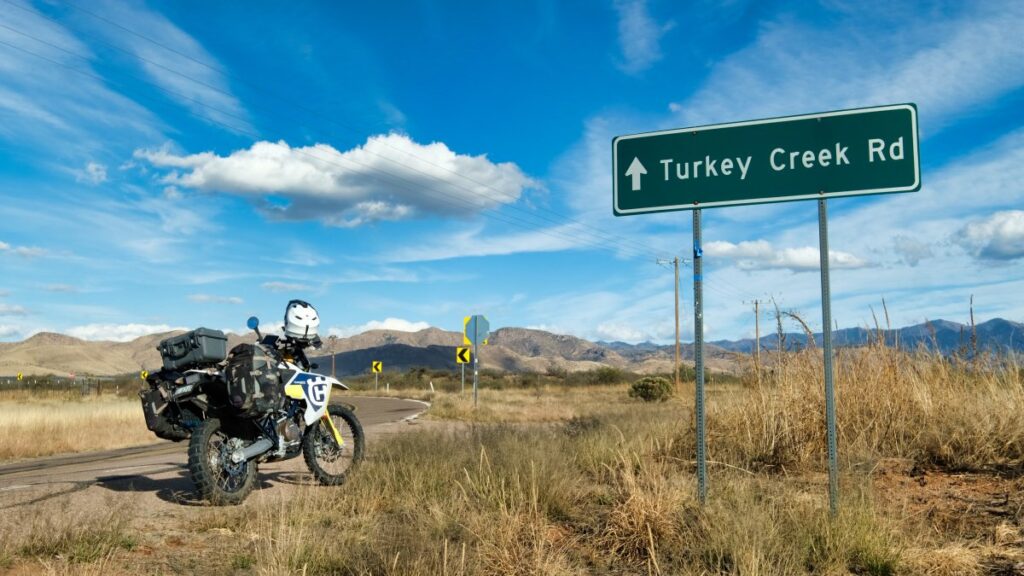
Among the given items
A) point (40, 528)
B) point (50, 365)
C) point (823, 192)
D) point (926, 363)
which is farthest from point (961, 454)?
point (50, 365)

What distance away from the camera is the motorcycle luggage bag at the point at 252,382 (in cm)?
744

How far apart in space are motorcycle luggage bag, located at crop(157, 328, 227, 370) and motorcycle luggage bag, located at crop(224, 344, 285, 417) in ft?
0.63

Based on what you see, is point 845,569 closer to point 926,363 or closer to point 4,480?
point 926,363

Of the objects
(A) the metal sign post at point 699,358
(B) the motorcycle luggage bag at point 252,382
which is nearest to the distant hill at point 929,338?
(A) the metal sign post at point 699,358

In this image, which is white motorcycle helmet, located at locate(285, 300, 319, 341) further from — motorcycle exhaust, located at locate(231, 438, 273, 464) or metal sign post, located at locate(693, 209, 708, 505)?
metal sign post, located at locate(693, 209, 708, 505)

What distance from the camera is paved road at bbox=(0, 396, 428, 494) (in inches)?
345

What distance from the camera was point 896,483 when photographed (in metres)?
7.04

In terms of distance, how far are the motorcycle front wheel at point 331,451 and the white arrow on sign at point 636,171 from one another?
4.19 metres

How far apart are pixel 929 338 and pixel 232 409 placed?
28.4ft

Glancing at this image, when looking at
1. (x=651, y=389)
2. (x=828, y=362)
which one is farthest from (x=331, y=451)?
(x=651, y=389)

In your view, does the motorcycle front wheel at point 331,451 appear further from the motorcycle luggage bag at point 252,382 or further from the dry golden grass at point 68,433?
the dry golden grass at point 68,433

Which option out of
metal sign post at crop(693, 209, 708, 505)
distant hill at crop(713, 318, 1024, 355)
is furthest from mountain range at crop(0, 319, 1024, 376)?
metal sign post at crop(693, 209, 708, 505)

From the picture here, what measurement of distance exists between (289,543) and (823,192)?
15.2 ft

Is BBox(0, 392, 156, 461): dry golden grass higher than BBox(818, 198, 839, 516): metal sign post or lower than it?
lower
